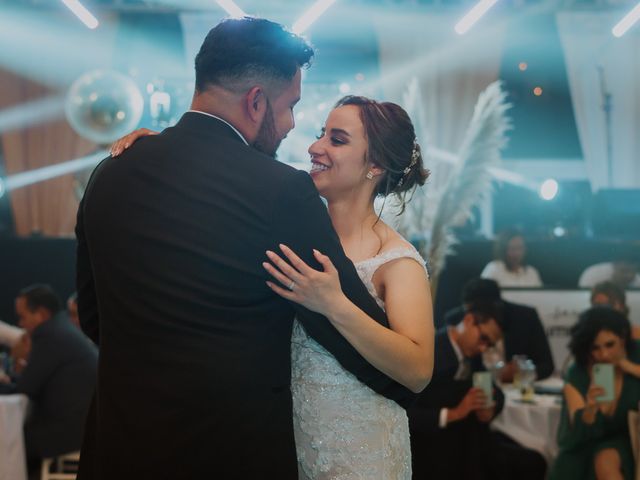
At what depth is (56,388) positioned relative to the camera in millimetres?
5027

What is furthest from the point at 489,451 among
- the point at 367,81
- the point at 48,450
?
the point at 367,81

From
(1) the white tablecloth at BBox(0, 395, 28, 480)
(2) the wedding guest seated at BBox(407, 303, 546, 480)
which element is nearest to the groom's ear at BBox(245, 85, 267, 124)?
(2) the wedding guest seated at BBox(407, 303, 546, 480)

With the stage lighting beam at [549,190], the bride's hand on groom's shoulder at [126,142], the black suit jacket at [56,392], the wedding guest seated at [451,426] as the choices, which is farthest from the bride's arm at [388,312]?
the stage lighting beam at [549,190]

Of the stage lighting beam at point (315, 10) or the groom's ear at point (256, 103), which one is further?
the stage lighting beam at point (315, 10)

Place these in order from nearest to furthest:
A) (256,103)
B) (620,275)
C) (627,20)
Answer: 1. (256,103)
2. (627,20)
3. (620,275)

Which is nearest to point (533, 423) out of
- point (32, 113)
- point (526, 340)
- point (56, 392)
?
point (526, 340)

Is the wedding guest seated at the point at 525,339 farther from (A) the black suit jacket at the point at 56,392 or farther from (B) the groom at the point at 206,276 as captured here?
(B) the groom at the point at 206,276

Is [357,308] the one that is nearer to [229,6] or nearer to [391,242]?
[391,242]

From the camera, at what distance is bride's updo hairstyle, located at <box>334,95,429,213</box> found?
2.28m

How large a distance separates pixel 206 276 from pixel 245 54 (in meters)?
0.42

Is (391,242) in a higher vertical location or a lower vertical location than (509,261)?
higher

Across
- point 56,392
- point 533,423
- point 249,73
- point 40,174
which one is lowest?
point 533,423

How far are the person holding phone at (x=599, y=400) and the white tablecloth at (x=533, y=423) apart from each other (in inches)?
11.8

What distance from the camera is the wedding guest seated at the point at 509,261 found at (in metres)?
7.58
